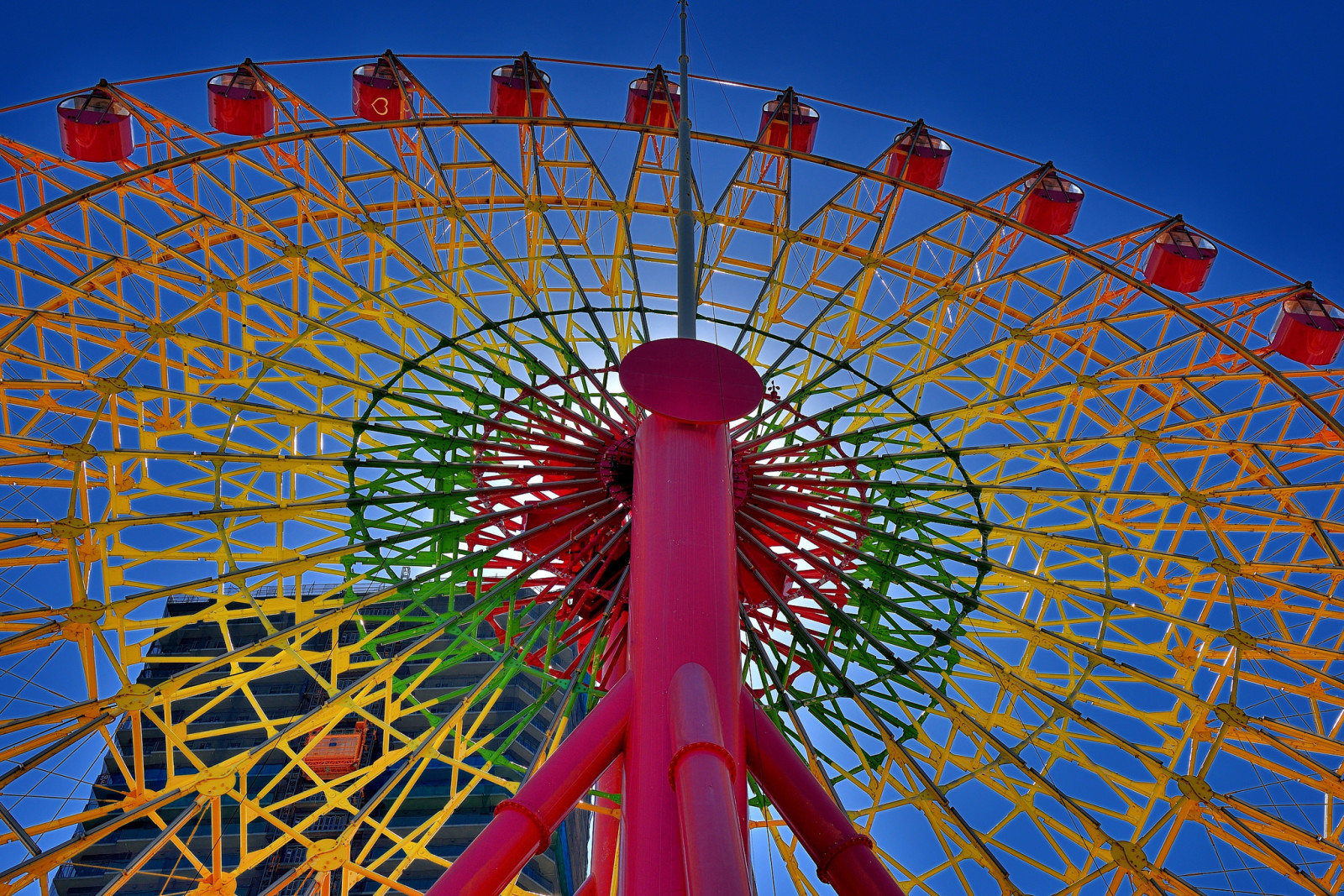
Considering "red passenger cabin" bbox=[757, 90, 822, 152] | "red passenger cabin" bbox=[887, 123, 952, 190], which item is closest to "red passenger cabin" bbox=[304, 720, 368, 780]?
"red passenger cabin" bbox=[757, 90, 822, 152]

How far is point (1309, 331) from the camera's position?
71.6ft

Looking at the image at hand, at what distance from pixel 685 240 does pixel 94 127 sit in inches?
455

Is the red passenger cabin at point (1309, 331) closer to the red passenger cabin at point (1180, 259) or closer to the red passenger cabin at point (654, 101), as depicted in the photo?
the red passenger cabin at point (1180, 259)

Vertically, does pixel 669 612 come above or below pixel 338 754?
above

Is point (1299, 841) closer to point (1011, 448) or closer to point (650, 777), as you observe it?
point (1011, 448)

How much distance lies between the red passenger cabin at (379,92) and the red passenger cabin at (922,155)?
10.8m

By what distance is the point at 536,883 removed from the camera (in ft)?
129

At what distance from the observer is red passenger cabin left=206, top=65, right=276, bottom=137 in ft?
66.4

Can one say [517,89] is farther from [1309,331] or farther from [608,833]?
[1309,331]

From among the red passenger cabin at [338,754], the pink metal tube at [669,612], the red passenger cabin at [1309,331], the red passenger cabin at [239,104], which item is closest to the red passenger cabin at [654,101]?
the red passenger cabin at [239,104]

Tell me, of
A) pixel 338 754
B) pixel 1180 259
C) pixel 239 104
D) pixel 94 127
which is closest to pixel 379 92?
pixel 239 104

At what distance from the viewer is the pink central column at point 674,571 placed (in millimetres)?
10867

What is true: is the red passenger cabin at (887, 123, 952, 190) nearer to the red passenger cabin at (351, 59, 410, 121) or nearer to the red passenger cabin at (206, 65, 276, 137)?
the red passenger cabin at (351, 59, 410, 121)

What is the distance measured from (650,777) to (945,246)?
16639 mm
